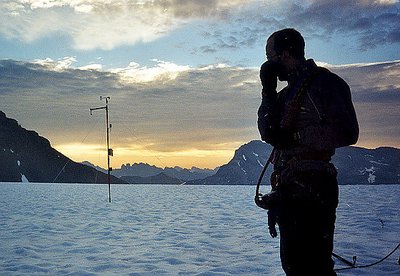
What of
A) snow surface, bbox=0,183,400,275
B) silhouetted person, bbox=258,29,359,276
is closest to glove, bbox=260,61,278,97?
silhouetted person, bbox=258,29,359,276

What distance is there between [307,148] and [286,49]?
38.5 inches

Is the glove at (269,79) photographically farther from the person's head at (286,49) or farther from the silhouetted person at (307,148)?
the person's head at (286,49)

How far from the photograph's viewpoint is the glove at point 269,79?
3.82 m

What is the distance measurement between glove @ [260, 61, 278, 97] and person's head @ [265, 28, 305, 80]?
0.35 feet

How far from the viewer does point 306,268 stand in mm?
3584

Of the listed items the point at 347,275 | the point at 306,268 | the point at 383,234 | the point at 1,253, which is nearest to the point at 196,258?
the point at 347,275

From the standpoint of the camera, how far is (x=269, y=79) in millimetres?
3824

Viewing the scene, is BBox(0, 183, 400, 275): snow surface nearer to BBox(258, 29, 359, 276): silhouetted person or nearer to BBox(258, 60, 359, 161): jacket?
BBox(258, 29, 359, 276): silhouetted person

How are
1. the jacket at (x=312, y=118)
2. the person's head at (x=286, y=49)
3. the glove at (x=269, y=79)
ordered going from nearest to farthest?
the jacket at (x=312, y=118)
the glove at (x=269, y=79)
the person's head at (x=286, y=49)

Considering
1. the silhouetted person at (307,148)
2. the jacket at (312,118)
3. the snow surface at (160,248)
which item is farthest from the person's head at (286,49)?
the snow surface at (160,248)

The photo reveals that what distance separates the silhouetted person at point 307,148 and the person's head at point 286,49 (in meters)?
0.02

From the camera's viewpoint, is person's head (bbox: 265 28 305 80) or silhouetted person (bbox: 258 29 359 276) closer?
silhouetted person (bbox: 258 29 359 276)

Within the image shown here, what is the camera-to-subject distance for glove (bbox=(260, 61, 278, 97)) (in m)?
3.82

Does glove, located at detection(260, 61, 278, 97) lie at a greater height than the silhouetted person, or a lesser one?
greater
